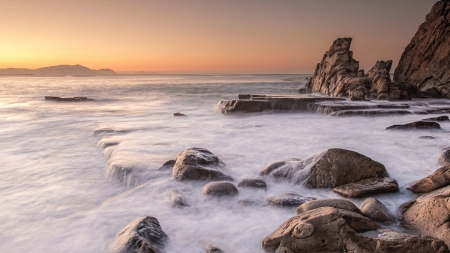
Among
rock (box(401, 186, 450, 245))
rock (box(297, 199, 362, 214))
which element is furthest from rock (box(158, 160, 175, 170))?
rock (box(401, 186, 450, 245))

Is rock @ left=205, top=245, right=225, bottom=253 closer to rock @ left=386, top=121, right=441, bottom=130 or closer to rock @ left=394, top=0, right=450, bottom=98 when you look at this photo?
rock @ left=386, top=121, right=441, bottom=130

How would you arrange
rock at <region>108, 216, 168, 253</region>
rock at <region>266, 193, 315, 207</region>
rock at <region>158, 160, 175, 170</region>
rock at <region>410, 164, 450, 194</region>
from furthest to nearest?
rock at <region>158, 160, 175, 170</region> → rock at <region>266, 193, 315, 207</region> → rock at <region>410, 164, 450, 194</region> → rock at <region>108, 216, 168, 253</region>

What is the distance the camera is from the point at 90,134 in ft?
37.1

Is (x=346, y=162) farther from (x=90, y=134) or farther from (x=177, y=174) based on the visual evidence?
(x=90, y=134)

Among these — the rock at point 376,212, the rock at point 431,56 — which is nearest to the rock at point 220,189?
the rock at point 376,212

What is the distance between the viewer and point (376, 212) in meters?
4.04

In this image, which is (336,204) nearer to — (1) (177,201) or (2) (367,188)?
(2) (367,188)

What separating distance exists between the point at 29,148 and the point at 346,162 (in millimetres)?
8201

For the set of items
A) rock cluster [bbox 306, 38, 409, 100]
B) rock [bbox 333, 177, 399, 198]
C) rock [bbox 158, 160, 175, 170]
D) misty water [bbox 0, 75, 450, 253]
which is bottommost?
misty water [bbox 0, 75, 450, 253]

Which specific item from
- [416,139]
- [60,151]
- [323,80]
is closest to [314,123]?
[416,139]

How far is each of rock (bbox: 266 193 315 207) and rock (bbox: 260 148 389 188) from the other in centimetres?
69

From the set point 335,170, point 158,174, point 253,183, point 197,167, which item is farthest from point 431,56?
point 158,174

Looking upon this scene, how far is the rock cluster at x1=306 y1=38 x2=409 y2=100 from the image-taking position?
19.0 meters

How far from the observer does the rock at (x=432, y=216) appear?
11.4 feet
